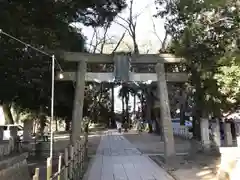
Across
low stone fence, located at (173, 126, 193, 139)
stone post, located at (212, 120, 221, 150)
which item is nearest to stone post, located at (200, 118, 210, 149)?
stone post, located at (212, 120, 221, 150)

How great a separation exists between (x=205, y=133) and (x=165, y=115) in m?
2.97

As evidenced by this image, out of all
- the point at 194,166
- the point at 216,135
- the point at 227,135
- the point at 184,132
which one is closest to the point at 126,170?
the point at 194,166

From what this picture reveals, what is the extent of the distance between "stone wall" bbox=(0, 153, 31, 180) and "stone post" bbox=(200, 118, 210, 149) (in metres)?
9.64

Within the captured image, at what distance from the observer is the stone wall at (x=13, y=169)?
561cm

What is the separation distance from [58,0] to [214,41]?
551 cm

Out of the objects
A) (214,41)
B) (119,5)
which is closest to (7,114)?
(119,5)

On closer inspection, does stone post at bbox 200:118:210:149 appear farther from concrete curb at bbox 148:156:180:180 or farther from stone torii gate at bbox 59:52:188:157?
concrete curb at bbox 148:156:180:180

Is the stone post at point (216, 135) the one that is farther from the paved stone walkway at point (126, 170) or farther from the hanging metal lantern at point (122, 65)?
the hanging metal lantern at point (122, 65)

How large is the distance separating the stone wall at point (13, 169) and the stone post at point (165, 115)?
663 cm

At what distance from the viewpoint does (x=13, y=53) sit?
9.20 metres

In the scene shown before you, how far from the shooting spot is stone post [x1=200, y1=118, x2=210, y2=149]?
15145 millimetres

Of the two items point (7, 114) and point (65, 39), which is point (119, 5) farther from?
point (7, 114)

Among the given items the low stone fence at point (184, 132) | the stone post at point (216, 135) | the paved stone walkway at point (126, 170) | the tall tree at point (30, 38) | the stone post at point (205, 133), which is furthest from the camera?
the low stone fence at point (184, 132)

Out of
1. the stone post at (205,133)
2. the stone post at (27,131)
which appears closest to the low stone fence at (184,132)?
the stone post at (205,133)
